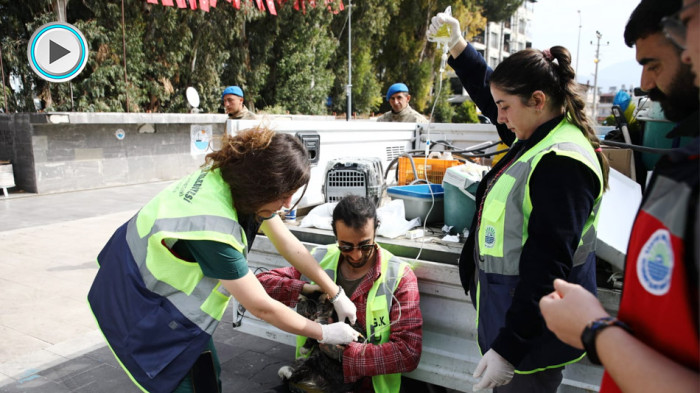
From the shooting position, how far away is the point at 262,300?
1647 millimetres

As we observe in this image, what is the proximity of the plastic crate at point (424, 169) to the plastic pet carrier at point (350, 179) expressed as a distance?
0.67 metres

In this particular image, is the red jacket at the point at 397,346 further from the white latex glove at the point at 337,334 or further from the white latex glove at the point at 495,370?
the white latex glove at the point at 495,370

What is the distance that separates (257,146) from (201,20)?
13844mm

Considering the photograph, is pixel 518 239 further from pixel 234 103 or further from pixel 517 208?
pixel 234 103

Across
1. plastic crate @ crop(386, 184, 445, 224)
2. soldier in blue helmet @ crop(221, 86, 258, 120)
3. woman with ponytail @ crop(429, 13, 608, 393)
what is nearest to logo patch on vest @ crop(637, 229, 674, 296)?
woman with ponytail @ crop(429, 13, 608, 393)

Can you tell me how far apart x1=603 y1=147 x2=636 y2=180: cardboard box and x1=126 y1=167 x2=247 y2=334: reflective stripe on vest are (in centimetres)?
230

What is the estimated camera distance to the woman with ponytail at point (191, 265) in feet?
5.19

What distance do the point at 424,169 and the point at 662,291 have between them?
2.83 m

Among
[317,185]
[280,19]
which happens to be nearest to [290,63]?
[280,19]

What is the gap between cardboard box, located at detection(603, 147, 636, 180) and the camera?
9.40 feet

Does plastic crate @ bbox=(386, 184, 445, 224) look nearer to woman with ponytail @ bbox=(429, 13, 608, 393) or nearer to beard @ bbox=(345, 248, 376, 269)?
beard @ bbox=(345, 248, 376, 269)

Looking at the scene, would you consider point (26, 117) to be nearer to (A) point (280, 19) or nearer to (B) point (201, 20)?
(B) point (201, 20)
